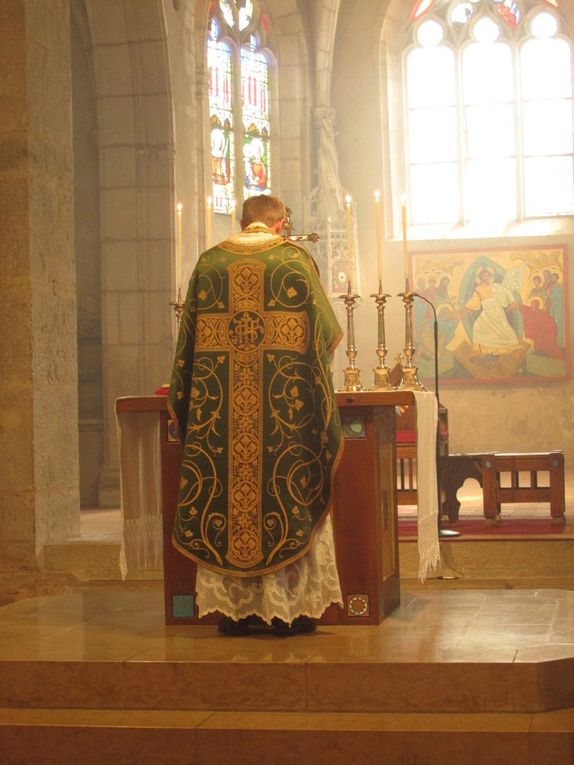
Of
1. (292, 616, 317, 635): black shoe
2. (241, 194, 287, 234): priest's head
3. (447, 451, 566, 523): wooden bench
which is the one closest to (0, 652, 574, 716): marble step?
(292, 616, 317, 635): black shoe

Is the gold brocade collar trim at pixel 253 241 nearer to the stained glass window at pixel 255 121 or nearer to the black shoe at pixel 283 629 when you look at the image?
the black shoe at pixel 283 629

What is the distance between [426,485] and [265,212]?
56.2 inches

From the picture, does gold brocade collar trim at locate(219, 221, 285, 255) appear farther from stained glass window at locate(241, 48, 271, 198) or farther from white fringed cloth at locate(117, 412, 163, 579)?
stained glass window at locate(241, 48, 271, 198)

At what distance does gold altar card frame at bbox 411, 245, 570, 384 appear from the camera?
1792 cm

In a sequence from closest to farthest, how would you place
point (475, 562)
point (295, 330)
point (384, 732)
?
point (384, 732) < point (295, 330) < point (475, 562)

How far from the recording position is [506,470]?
9.71m

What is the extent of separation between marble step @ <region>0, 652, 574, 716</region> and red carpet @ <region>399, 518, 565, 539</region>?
13.1 feet

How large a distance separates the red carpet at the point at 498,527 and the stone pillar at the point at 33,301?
2.46 meters

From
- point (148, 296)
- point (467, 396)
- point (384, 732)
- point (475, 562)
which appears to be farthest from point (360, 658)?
point (467, 396)

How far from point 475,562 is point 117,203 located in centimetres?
585

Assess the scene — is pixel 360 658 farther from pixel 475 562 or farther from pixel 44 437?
pixel 44 437

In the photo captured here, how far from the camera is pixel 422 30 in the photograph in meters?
19.0

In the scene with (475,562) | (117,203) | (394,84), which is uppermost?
(394,84)

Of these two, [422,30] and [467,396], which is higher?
[422,30]
